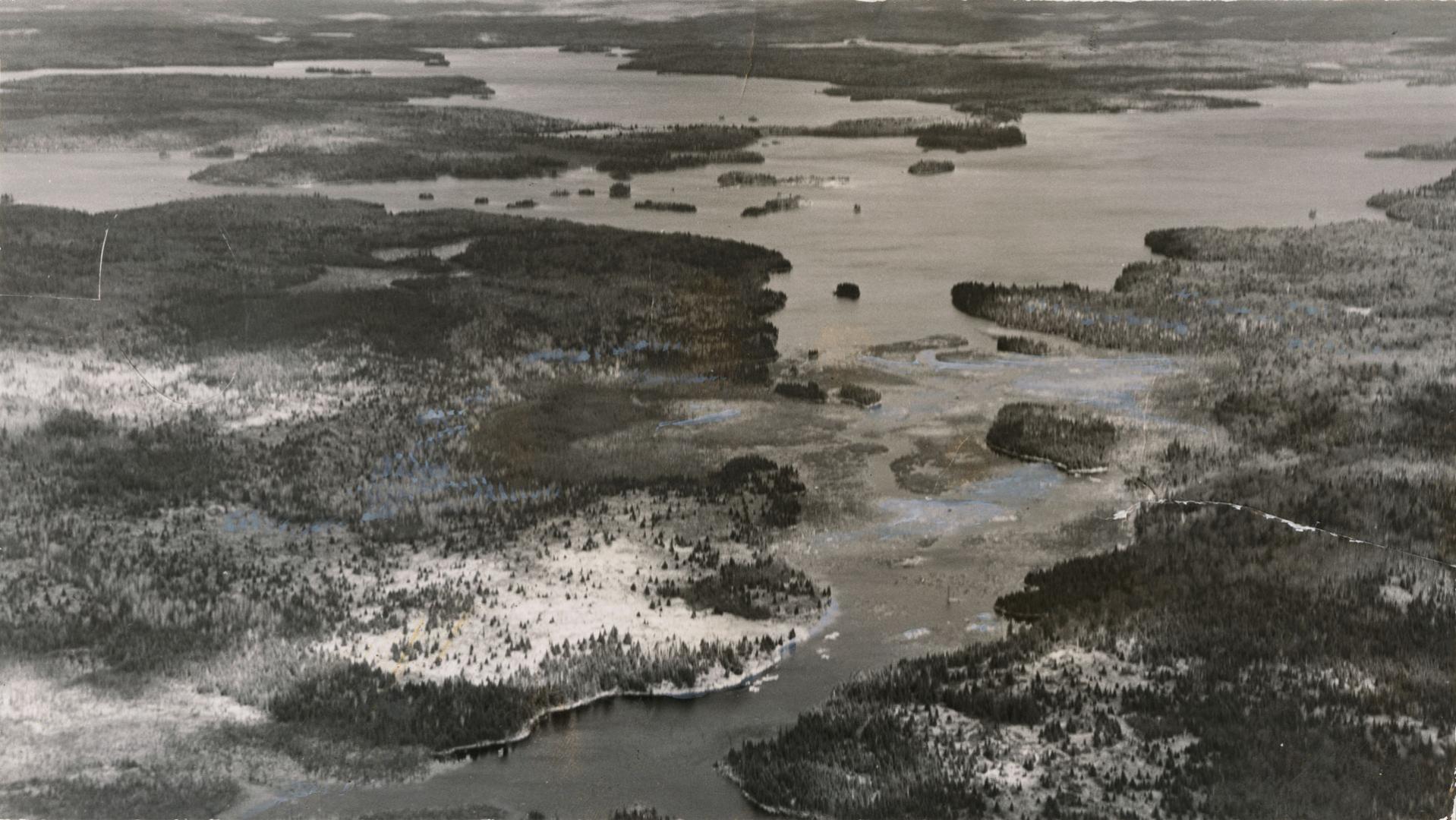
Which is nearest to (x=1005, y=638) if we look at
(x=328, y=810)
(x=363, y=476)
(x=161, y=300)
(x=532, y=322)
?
(x=328, y=810)

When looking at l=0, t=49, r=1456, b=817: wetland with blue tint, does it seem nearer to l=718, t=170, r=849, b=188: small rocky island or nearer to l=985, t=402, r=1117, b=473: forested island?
l=718, t=170, r=849, b=188: small rocky island

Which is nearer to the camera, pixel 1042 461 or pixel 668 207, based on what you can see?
pixel 1042 461

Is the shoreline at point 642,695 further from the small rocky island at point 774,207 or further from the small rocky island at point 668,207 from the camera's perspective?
the small rocky island at point 668,207

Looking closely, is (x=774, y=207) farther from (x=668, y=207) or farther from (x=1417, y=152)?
(x=1417, y=152)

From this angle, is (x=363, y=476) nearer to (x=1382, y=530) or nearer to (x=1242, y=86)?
(x=1382, y=530)

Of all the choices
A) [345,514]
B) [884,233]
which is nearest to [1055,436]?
[345,514]
